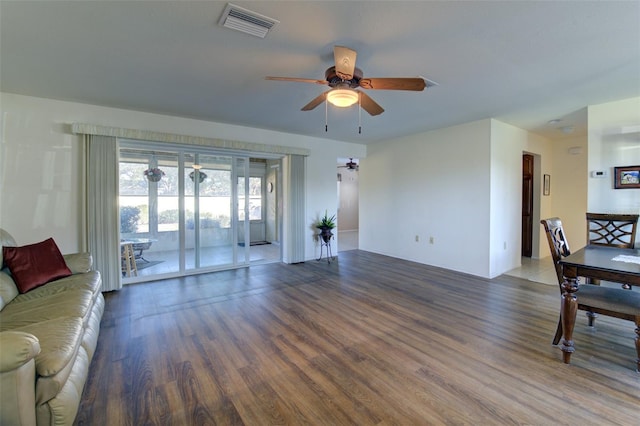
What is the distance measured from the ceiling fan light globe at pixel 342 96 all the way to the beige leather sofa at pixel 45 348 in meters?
2.52

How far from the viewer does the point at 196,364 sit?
7.33ft

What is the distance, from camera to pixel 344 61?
216 cm

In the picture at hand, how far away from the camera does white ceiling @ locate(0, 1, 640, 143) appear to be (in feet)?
6.29

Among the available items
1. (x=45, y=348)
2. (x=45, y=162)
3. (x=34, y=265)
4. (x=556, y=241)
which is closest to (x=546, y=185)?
(x=556, y=241)

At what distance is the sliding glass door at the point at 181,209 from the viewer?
4391 millimetres

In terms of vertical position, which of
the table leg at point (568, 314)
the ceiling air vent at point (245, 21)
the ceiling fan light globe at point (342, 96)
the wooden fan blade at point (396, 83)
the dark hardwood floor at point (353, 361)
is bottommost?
the dark hardwood floor at point (353, 361)

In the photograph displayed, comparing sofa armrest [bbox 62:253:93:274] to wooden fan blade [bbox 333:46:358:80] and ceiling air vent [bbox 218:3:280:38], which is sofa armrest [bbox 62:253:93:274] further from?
wooden fan blade [bbox 333:46:358:80]

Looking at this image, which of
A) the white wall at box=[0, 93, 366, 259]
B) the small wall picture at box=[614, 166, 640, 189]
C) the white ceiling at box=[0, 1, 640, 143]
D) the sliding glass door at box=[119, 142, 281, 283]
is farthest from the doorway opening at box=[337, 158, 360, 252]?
the small wall picture at box=[614, 166, 640, 189]

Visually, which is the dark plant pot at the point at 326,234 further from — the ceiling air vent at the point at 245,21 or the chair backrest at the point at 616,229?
the ceiling air vent at the point at 245,21

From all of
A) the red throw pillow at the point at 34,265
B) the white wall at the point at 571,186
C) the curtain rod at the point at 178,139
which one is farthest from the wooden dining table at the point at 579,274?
the red throw pillow at the point at 34,265

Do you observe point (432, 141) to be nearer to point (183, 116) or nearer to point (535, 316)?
point (535, 316)

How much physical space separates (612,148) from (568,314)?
112 inches

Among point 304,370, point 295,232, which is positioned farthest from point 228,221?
point 304,370

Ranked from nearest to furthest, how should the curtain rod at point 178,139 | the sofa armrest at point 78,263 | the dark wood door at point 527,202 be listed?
the sofa armrest at point 78,263, the curtain rod at point 178,139, the dark wood door at point 527,202
